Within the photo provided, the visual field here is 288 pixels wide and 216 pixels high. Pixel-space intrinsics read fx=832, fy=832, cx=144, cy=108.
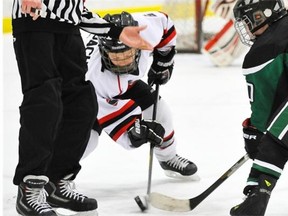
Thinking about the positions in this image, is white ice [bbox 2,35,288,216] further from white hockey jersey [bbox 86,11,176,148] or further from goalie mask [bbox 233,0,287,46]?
goalie mask [bbox 233,0,287,46]

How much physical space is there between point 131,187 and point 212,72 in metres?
2.74

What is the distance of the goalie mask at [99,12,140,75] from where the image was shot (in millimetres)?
2735

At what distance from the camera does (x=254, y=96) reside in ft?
7.32

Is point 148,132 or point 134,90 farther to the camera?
point 134,90

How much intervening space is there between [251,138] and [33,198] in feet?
2.10

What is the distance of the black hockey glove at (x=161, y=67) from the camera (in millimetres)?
2980

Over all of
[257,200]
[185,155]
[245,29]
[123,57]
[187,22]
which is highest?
[245,29]

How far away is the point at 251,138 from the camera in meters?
2.38

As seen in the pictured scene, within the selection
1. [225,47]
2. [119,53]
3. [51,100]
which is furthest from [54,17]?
[225,47]

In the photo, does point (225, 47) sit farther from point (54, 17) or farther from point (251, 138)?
point (54, 17)

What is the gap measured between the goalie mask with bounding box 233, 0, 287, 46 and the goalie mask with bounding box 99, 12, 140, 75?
47cm

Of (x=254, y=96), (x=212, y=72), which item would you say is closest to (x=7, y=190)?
(x=254, y=96)

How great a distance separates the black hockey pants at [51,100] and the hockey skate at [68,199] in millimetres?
84

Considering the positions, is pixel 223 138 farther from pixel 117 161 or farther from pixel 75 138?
pixel 75 138
